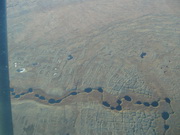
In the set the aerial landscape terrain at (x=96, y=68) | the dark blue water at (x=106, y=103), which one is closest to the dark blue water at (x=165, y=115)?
the aerial landscape terrain at (x=96, y=68)

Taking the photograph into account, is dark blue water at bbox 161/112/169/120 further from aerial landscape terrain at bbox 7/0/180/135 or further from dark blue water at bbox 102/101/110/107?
dark blue water at bbox 102/101/110/107

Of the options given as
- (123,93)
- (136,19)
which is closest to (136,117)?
(123,93)

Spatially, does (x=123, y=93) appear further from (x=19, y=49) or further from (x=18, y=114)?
(x=19, y=49)

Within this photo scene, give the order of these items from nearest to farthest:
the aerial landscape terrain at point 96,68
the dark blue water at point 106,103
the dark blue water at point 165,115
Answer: the dark blue water at point 165,115, the aerial landscape terrain at point 96,68, the dark blue water at point 106,103

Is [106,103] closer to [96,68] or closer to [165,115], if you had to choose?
[96,68]

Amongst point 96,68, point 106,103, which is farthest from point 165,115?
point 96,68

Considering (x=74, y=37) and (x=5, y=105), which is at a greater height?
(x=74, y=37)

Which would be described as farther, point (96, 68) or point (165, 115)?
point (96, 68)

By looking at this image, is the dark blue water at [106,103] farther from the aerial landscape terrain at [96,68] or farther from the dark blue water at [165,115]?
the dark blue water at [165,115]
